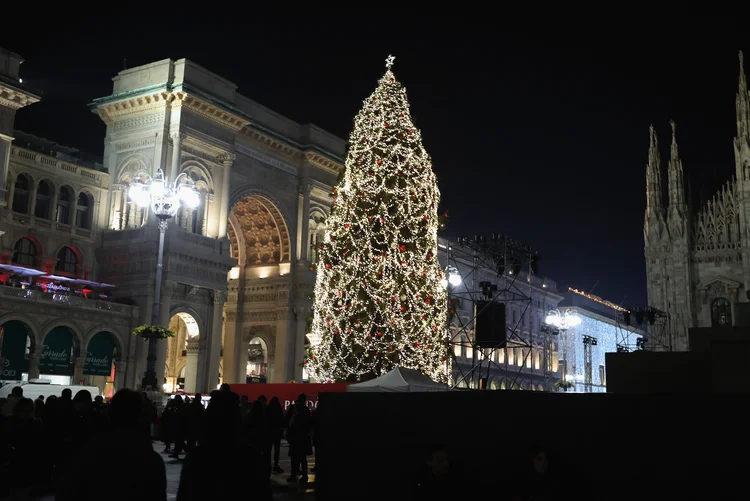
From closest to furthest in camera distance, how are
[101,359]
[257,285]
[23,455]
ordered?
[23,455]
[101,359]
[257,285]

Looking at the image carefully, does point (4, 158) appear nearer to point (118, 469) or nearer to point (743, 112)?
point (118, 469)

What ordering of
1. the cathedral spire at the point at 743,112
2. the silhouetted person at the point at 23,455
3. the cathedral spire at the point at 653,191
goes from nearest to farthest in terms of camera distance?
the silhouetted person at the point at 23,455
the cathedral spire at the point at 743,112
the cathedral spire at the point at 653,191

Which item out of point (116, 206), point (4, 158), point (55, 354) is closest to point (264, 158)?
point (116, 206)

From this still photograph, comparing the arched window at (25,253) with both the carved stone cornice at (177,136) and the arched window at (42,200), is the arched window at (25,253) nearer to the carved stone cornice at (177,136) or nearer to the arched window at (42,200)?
the arched window at (42,200)

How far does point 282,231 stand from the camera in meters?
52.3

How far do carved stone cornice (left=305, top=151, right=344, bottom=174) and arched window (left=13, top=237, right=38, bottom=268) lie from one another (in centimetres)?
1940

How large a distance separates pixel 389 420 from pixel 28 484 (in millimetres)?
4150

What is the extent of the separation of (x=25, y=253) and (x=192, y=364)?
35.8 ft

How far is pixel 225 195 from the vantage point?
4612 centimetres

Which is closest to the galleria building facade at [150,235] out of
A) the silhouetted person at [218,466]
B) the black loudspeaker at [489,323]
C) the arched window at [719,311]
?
the black loudspeaker at [489,323]

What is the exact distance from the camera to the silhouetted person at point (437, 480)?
7301 millimetres

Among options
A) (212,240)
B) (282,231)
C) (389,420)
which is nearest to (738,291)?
(282,231)

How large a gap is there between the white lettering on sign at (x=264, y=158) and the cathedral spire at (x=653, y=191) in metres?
27.7

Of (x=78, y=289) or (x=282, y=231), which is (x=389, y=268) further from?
(x=282, y=231)
